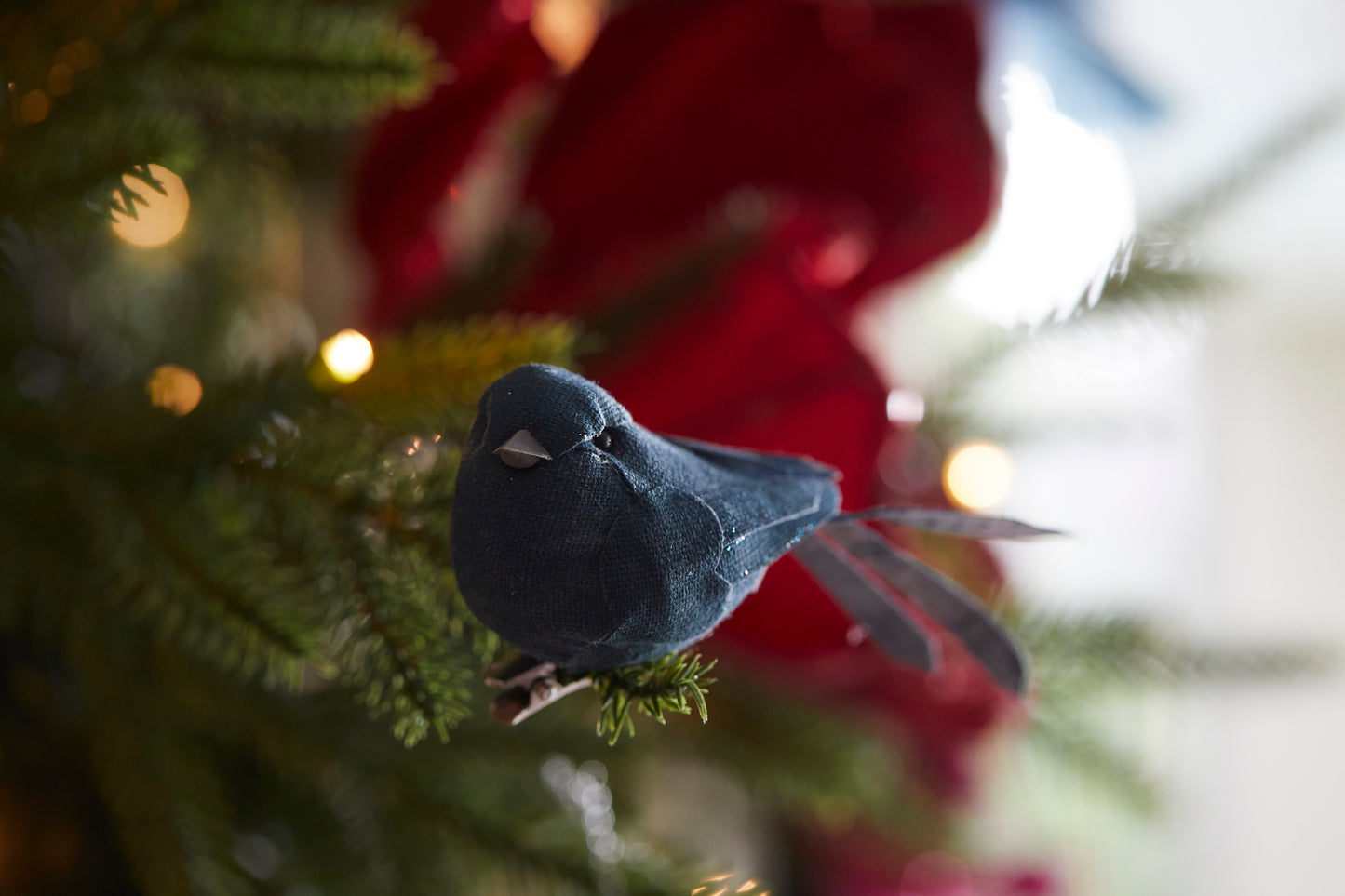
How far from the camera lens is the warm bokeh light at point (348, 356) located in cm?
24

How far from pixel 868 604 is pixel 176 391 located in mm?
258

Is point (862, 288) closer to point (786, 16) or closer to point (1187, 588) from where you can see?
point (786, 16)

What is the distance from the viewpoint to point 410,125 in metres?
0.38

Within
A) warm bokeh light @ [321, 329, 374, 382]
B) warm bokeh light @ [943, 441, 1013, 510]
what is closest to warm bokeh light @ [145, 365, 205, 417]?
warm bokeh light @ [321, 329, 374, 382]

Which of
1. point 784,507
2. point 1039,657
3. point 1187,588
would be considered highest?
point 784,507

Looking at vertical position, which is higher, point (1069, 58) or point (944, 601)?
point (1069, 58)

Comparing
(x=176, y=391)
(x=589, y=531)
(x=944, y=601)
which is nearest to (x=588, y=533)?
(x=589, y=531)

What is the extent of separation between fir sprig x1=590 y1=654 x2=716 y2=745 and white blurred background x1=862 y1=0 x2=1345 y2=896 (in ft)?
1.09

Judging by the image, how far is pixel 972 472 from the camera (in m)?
0.42

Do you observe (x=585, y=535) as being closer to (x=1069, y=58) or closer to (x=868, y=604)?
(x=868, y=604)

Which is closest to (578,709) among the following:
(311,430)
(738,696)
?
(738,696)

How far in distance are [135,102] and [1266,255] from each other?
777mm

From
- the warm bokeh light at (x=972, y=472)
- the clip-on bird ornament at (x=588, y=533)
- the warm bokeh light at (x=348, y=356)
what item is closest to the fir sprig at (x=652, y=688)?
the clip-on bird ornament at (x=588, y=533)

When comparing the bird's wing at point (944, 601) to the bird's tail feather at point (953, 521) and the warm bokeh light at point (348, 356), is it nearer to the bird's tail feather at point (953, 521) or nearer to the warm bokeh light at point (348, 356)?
the bird's tail feather at point (953, 521)
